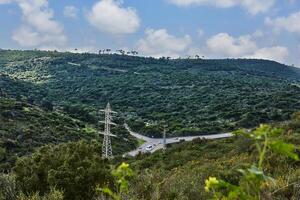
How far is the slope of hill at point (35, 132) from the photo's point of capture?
42875 millimetres

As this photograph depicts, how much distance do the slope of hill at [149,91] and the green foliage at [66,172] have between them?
2114 inches

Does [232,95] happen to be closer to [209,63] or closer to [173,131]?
[173,131]

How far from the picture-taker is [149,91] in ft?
382

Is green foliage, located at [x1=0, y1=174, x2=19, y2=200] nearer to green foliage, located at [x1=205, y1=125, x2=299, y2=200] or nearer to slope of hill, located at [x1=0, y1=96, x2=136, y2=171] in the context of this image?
green foliage, located at [x1=205, y1=125, x2=299, y2=200]

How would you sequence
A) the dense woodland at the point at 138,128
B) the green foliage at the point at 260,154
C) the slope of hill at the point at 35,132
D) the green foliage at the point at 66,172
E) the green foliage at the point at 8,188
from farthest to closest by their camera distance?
the slope of hill at the point at 35,132, the green foliage at the point at 66,172, the green foliage at the point at 8,188, the dense woodland at the point at 138,128, the green foliage at the point at 260,154

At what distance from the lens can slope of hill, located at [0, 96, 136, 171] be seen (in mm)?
42875

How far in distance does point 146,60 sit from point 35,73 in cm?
4349

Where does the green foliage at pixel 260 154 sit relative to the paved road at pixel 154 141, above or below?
above

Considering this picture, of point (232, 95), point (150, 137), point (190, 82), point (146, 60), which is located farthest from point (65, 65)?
point (150, 137)

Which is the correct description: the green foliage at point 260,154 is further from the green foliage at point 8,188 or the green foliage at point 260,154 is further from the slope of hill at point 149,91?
the slope of hill at point 149,91

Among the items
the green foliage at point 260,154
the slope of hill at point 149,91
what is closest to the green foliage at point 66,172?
the green foliage at point 260,154

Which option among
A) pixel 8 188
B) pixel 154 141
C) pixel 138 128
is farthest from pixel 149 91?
pixel 8 188

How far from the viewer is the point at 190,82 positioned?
12688 cm

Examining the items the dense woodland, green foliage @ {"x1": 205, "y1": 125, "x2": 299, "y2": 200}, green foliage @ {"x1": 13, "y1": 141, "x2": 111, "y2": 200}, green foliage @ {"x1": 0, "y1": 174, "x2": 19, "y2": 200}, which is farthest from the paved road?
green foliage @ {"x1": 205, "y1": 125, "x2": 299, "y2": 200}
